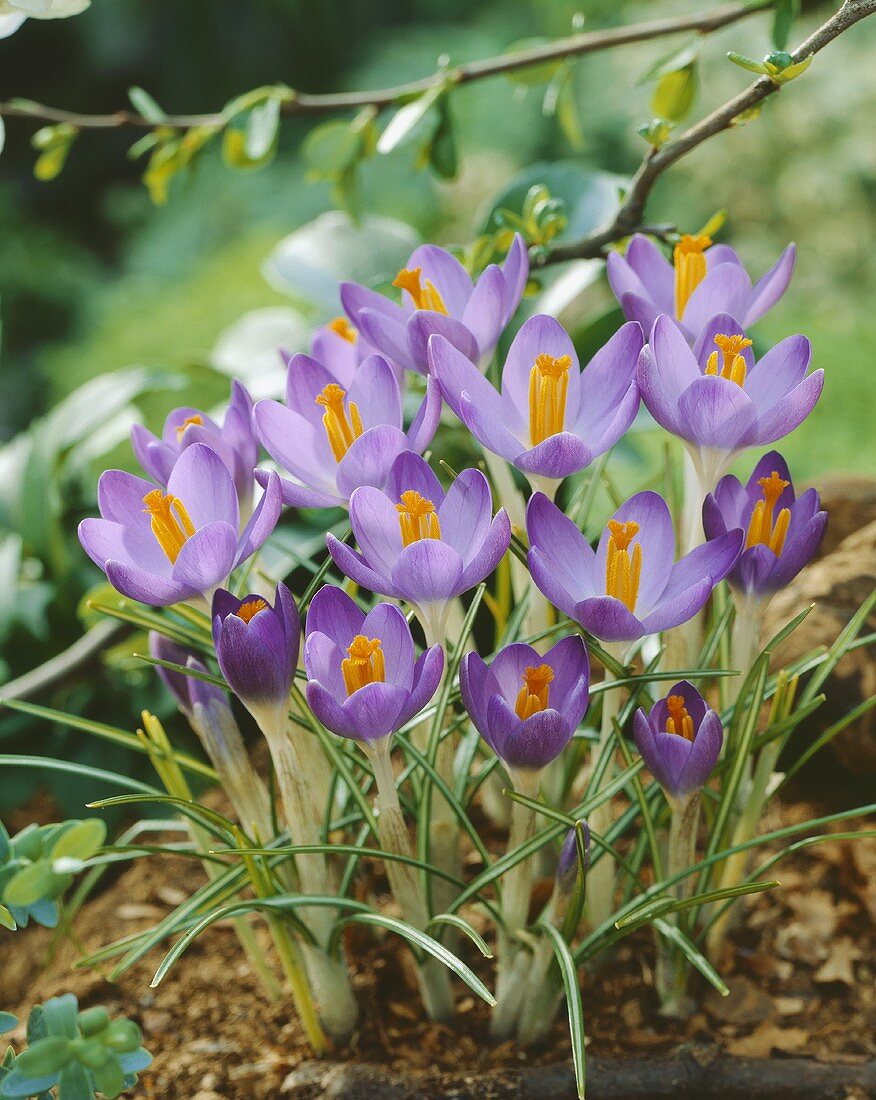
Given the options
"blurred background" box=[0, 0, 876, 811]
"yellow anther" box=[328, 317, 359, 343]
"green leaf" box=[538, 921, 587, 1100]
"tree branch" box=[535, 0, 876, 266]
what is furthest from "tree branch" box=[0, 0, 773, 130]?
"green leaf" box=[538, 921, 587, 1100]

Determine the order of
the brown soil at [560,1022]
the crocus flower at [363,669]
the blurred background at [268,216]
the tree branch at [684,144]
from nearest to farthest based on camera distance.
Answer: the crocus flower at [363,669], the tree branch at [684,144], the brown soil at [560,1022], the blurred background at [268,216]

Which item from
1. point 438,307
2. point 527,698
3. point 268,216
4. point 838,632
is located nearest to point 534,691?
point 527,698

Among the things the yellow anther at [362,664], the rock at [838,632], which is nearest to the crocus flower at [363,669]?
the yellow anther at [362,664]

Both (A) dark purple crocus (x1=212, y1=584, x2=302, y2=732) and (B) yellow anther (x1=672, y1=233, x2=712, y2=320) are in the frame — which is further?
(B) yellow anther (x1=672, y1=233, x2=712, y2=320)

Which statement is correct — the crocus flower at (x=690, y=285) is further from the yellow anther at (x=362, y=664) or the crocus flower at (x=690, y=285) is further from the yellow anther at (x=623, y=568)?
the yellow anther at (x=362, y=664)

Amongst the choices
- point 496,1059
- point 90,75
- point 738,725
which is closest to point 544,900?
point 496,1059

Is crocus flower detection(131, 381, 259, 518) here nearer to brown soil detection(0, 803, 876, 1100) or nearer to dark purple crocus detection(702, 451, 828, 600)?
dark purple crocus detection(702, 451, 828, 600)

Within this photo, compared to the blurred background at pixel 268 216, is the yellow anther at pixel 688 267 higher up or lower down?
lower down
